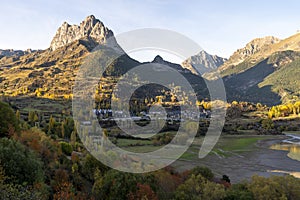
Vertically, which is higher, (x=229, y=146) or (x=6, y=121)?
(x=6, y=121)

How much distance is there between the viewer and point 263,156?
68.8 m

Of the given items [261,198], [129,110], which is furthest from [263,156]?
[129,110]

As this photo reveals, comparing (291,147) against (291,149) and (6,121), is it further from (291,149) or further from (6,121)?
(6,121)

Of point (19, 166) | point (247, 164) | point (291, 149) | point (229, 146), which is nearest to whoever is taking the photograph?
point (19, 166)

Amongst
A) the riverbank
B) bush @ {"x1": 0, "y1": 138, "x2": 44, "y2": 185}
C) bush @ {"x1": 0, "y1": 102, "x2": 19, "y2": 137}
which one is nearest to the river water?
the riverbank

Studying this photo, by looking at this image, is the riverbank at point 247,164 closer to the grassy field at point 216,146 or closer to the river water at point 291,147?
the river water at point 291,147

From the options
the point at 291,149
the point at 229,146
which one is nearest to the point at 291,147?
the point at 291,149

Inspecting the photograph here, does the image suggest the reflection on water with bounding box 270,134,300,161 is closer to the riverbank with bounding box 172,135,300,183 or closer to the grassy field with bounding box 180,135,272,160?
the riverbank with bounding box 172,135,300,183

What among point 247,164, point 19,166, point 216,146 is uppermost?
point 19,166

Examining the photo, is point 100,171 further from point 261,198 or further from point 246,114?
point 246,114

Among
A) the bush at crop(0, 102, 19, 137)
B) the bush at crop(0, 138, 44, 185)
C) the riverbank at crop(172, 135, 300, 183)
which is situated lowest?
the riverbank at crop(172, 135, 300, 183)

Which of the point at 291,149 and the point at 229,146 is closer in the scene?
the point at 291,149

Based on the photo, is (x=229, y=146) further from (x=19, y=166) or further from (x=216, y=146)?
(x=19, y=166)

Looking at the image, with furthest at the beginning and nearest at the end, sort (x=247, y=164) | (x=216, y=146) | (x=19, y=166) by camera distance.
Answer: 1. (x=216, y=146)
2. (x=247, y=164)
3. (x=19, y=166)
